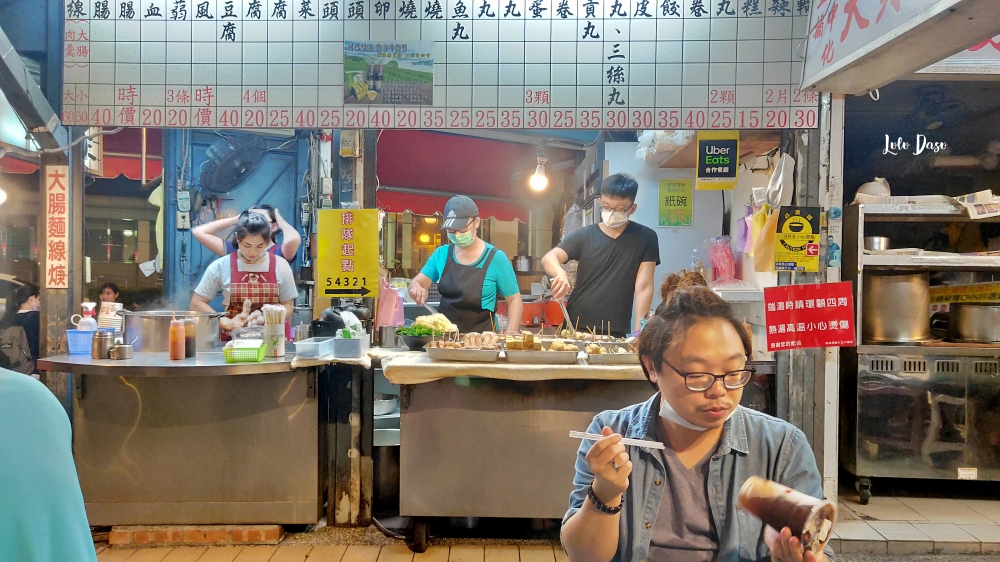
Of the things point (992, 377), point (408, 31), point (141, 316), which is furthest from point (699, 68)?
point (141, 316)

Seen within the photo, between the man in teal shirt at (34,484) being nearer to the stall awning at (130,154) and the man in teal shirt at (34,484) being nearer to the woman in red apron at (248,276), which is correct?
the woman in red apron at (248,276)

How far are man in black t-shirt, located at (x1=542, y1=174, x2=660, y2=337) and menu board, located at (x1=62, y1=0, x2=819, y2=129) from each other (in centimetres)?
67

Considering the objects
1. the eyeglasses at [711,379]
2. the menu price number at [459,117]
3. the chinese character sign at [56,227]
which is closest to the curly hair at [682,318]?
the eyeglasses at [711,379]

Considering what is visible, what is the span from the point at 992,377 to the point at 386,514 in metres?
3.74

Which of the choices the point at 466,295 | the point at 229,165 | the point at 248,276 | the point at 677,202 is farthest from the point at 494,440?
the point at 229,165

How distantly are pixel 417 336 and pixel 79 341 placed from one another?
70.5 inches

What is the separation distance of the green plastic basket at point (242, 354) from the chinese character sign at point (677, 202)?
256 cm

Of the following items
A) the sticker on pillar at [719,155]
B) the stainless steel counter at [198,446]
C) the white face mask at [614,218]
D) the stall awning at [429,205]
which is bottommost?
the stainless steel counter at [198,446]

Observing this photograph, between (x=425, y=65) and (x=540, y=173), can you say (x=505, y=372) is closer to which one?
(x=425, y=65)

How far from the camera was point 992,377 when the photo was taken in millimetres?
3713

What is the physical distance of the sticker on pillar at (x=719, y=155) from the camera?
11.0 ft

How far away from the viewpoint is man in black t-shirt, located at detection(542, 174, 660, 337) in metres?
3.82

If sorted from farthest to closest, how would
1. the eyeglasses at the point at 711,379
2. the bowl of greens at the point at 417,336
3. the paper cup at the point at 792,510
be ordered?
the bowl of greens at the point at 417,336 < the eyeglasses at the point at 711,379 < the paper cup at the point at 792,510

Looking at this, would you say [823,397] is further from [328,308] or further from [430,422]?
[328,308]
